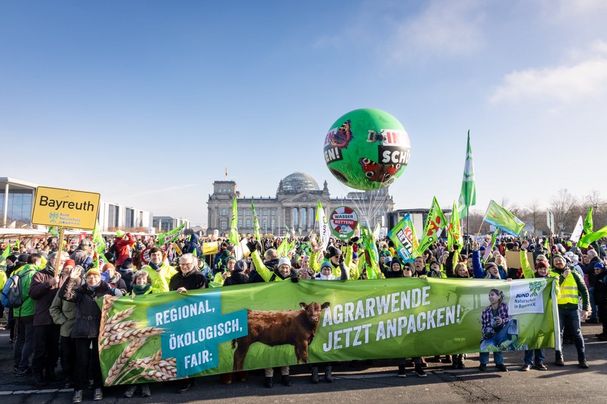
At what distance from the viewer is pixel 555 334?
7.09 meters

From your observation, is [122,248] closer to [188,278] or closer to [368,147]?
[188,278]

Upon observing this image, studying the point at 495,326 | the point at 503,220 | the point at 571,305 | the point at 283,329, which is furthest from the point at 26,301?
the point at 503,220

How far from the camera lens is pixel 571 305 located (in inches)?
281

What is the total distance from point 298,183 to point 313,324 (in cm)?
13740

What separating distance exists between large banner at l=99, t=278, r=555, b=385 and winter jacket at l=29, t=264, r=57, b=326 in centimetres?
126

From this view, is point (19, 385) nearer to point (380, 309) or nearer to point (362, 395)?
point (362, 395)

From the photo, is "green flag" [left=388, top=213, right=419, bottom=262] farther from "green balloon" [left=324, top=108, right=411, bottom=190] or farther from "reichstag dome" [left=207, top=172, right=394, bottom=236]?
"reichstag dome" [left=207, top=172, right=394, bottom=236]

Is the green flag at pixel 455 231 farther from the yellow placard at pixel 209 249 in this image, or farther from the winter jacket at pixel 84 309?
the winter jacket at pixel 84 309

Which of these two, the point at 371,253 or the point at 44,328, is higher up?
the point at 371,253

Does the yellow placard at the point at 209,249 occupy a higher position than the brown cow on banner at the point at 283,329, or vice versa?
the yellow placard at the point at 209,249

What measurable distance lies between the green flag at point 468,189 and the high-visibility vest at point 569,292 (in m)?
6.26

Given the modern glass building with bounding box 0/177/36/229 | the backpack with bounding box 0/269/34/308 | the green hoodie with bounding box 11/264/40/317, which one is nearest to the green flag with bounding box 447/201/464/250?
the green hoodie with bounding box 11/264/40/317

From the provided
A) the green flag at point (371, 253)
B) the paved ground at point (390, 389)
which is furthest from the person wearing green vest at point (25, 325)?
the green flag at point (371, 253)

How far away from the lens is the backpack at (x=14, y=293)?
686 centimetres
